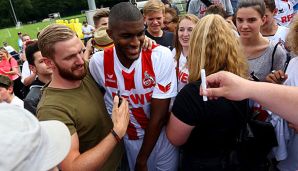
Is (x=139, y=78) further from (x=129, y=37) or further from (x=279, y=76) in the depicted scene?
(x=279, y=76)

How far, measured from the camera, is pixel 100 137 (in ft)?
7.02

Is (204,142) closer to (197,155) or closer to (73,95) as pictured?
(197,155)

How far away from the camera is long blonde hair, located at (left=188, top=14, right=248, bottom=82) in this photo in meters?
1.99

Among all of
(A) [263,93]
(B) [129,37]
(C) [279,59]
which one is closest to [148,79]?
(B) [129,37]

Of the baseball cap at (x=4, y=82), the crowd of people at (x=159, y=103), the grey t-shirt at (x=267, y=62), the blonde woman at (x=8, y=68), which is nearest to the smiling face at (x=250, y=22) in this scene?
the grey t-shirt at (x=267, y=62)

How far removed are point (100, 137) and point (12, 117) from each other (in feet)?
3.41

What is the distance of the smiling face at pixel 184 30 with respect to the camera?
329cm

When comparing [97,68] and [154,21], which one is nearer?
[97,68]

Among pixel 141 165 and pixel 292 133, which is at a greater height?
pixel 292 133

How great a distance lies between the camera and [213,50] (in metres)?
2.00

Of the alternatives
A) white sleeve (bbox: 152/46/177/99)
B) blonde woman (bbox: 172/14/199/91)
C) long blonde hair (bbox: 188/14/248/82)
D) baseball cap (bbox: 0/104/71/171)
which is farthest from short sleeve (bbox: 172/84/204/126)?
blonde woman (bbox: 172/14/199/91)

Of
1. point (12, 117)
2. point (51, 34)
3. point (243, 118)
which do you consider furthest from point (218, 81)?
point (51, 34)

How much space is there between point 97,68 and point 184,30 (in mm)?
1447

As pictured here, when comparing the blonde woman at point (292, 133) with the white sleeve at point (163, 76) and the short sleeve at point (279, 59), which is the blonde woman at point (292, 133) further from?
the white sleeve at point (163, 76)
